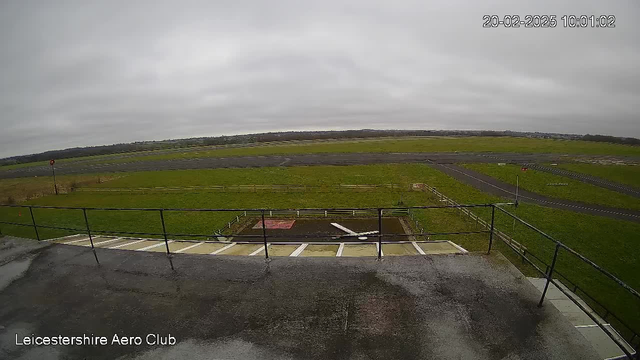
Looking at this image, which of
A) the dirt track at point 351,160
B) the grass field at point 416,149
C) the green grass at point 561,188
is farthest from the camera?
the grass field at point 416,149

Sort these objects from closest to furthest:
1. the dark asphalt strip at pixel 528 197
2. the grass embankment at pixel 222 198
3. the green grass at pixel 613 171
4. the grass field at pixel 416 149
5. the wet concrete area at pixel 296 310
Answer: the wet concrete area at pixel 296 310 < the grass embankment at pixel 222 198 < the dark asphalt strip at pixel 528 197 < the green grass at pixel 613 171 < the grass field at pixel 416 149

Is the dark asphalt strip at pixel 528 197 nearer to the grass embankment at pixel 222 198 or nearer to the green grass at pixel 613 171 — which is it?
the grass embankment at pixel 222 198

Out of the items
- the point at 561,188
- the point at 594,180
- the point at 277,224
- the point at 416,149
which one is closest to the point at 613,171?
the point at 594,180

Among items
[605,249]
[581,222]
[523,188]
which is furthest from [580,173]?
[605,249]

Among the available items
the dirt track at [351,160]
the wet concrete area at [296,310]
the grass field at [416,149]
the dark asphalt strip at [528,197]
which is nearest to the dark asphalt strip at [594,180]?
the dirt track at [351,160]

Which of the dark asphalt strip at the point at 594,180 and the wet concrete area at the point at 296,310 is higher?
the wet concrete area at the point at 296,310

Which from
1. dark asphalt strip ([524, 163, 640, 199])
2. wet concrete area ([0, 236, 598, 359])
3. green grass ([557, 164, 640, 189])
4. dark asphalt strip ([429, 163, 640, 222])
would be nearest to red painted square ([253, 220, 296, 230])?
wet concrete area ([0, 236, 598, 359])

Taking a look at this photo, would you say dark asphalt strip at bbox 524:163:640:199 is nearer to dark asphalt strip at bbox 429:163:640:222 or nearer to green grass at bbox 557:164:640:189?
green grass at bbox 557:164:640:189
